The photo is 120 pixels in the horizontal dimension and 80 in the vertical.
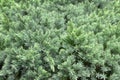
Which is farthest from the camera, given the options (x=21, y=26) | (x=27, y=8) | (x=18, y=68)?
(x=27, y=8)

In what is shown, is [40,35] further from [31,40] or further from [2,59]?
[2,59]

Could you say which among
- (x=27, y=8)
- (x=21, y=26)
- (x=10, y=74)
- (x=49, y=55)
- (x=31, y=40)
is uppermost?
(x=27, y=8)

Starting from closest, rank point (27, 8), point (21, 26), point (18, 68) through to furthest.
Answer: point (18, 68), point (21, 26), point (27, 8)

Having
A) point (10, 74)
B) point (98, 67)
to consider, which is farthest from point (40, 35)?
point (98, 67)

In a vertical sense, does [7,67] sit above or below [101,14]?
below

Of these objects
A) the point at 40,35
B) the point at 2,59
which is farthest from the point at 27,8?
the point at 2,59

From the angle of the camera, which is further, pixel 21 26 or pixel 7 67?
pixel 21 26
